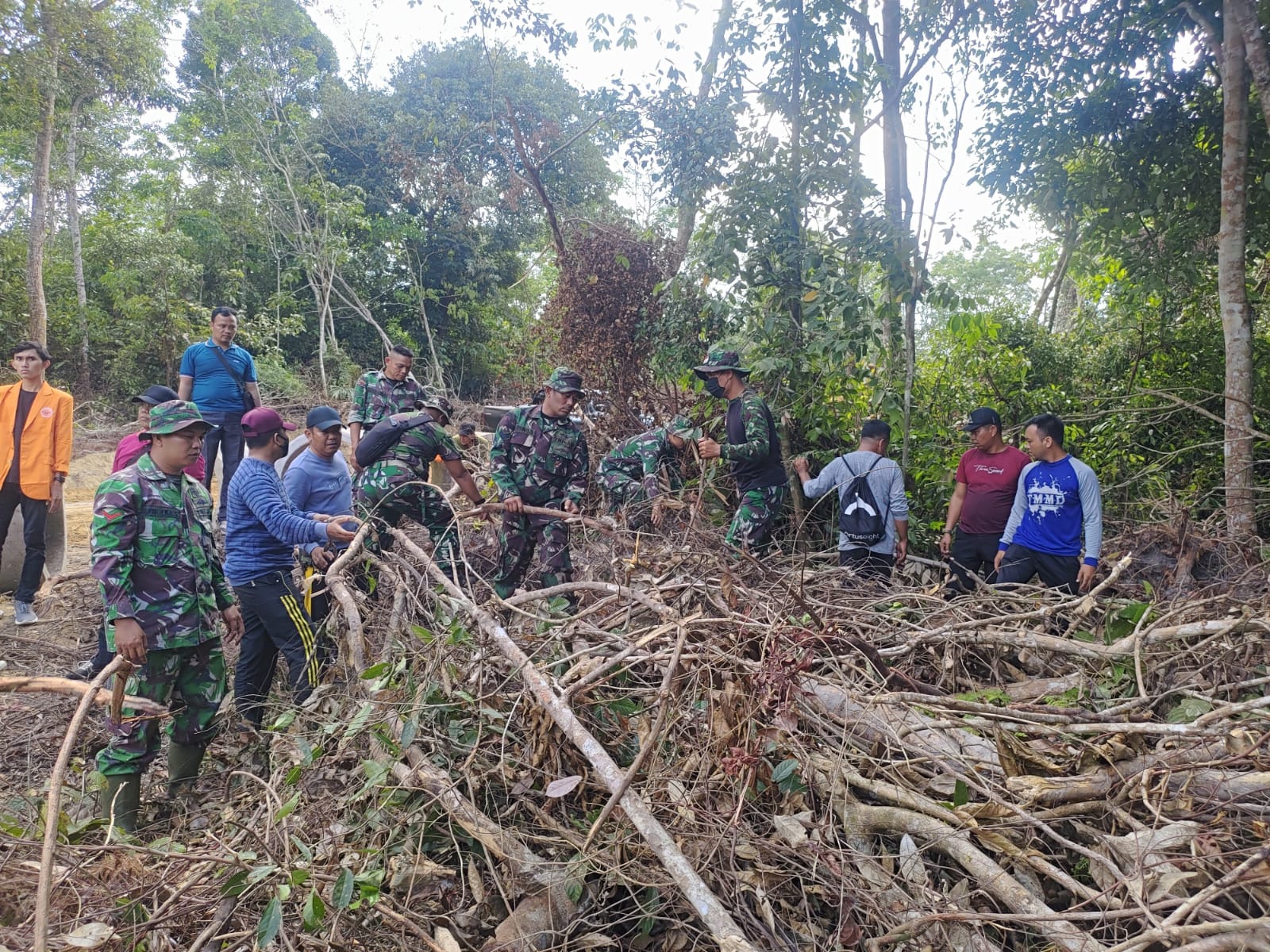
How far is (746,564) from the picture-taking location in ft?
13.9

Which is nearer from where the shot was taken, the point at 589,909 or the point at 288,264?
the point at 589,909

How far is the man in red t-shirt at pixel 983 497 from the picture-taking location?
4836mm

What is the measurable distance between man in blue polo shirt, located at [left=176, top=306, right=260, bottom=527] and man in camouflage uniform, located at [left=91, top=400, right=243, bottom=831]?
2599 millimetres

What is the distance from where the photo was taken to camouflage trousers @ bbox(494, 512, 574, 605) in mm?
4641

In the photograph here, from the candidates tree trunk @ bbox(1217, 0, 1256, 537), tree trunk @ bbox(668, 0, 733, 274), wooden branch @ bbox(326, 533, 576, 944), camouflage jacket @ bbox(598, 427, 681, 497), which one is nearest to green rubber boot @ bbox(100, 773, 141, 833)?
wooden branch @ bbox(326, 533, 576, 944)

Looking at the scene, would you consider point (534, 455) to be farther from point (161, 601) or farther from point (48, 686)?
point (48, 686)

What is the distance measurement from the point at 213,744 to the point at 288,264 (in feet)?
44.4

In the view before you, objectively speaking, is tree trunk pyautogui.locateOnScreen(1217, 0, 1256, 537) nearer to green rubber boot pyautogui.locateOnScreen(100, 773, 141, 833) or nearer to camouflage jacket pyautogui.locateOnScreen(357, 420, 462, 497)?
camouflage jacket pyautogui.locateOnScreen(357, 420, 462, 497)

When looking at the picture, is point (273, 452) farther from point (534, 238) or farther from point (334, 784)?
point (534, 238)

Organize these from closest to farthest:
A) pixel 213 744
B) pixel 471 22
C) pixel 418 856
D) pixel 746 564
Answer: pixel 418 856, pixel 213 744, pixel 746 564, pixel 471 22

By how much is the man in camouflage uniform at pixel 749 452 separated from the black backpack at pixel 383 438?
187cm

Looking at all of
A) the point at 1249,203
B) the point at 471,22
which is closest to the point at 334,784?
the point at 1249,203

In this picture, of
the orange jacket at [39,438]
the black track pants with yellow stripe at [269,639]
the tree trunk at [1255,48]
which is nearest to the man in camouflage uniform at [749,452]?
the black track pants with yellow stripe at [269,639]

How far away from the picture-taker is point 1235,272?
5.17 m
